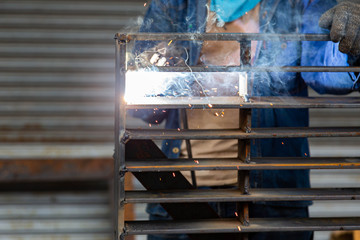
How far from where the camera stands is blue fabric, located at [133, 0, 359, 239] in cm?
196

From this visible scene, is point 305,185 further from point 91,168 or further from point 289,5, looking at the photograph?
point 91,168

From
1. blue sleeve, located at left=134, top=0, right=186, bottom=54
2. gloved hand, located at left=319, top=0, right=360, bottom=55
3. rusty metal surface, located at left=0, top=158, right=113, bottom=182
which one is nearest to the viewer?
gloved hand, located at left=319, top=0, right=360, bottom=55

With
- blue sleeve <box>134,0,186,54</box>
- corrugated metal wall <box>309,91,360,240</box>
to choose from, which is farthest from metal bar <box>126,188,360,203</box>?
corrugated metal wall <box>309,91,360,240</box>

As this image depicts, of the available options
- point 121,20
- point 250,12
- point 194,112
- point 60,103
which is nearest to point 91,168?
point 60,103

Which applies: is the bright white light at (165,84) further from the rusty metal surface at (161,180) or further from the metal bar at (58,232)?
the metal bar at (58,232)

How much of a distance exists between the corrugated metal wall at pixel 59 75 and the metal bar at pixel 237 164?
12.0 ft

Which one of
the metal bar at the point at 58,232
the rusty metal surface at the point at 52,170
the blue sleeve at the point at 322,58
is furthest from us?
the metal bar at the point at 58,232

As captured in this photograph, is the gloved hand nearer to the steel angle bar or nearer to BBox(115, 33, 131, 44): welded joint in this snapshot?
the steel angle bar

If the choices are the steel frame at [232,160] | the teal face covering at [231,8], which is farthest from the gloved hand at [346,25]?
the teal face covering at [231,8]

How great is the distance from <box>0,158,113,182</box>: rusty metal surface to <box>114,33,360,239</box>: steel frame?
3559mm

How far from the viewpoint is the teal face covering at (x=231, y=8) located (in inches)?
78.8

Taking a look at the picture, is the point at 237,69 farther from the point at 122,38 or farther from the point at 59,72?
the point at 59,72

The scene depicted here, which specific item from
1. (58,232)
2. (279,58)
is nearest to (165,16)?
(279,58)

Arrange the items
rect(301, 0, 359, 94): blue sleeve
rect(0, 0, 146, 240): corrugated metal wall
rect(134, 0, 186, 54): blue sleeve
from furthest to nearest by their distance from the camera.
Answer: rect(0, 0, 146, 240): corrugated metal wall, rect(134, 0, 186, 54): blue sleeve, rect(301, 0, 359, 94): blue sleeve
